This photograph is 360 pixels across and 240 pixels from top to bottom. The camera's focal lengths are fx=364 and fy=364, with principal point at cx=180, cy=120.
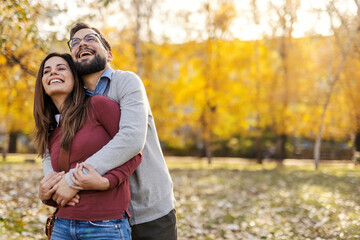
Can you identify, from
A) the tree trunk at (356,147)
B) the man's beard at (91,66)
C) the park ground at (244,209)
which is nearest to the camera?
the man's beard at (91,66)

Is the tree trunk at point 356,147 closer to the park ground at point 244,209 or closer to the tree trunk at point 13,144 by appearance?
the park ground at point 244,209

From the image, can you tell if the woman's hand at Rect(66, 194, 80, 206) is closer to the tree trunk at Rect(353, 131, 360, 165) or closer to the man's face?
the man's face

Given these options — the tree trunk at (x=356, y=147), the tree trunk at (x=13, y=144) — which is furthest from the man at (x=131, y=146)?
the tree trunk at (x=13, y=144)

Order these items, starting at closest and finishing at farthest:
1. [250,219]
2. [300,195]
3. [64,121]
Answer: [64,121], [250,219], [300,195]

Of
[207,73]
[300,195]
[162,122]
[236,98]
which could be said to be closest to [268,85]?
[236,98]

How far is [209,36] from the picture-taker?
17.7 metres

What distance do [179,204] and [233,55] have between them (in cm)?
1089

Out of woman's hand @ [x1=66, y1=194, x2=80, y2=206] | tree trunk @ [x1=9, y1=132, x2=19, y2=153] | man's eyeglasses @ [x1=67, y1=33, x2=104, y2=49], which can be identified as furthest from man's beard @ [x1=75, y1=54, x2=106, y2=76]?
tree trunk @ [x1=9, y1=132, x2=19, y2=153]

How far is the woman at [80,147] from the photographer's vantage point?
6.26 ft

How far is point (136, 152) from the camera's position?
6.49 feet

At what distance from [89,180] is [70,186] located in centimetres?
13

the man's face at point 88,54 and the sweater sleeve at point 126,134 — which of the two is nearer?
the sweater sleeve at point 126,134

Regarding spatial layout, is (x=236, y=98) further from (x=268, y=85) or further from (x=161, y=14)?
(x=161, y=14)

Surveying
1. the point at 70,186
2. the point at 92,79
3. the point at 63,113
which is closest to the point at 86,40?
the point at 92,79
